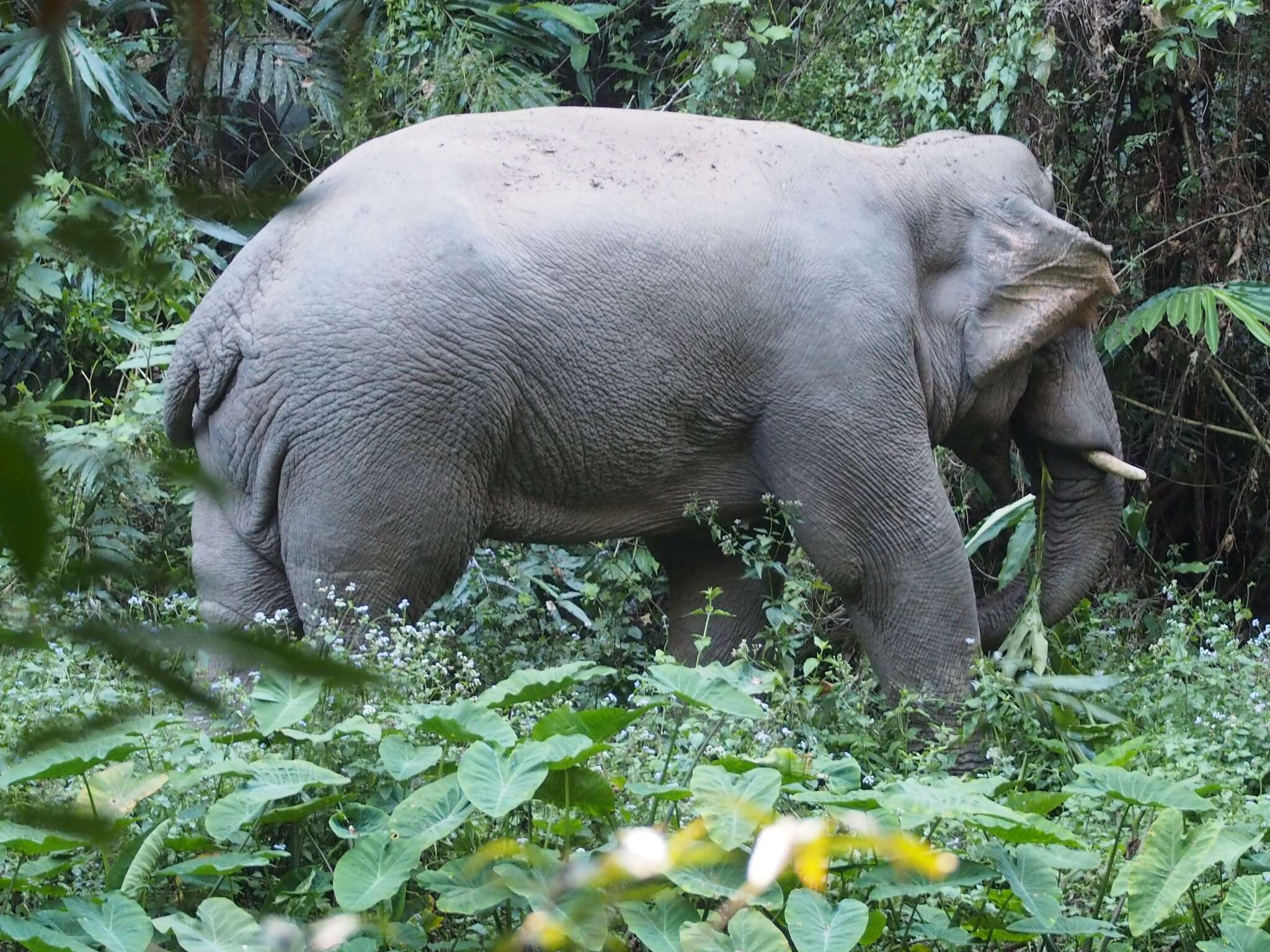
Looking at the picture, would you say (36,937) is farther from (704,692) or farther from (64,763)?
(704,692)

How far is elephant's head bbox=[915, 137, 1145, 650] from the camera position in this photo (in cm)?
584

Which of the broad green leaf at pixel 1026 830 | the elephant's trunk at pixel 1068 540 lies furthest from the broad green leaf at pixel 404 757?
the elephant's trunk at pixel 1068 540

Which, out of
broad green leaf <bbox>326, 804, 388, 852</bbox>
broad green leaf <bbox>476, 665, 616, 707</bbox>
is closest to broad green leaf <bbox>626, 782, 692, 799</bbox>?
broad green leaf <bbox>476, 665, 616, 707</bbox>

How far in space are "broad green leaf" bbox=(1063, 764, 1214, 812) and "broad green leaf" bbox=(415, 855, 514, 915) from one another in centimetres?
127

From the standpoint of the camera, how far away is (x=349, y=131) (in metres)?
1.06

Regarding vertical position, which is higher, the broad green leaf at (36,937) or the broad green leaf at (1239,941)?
the broad green leaf at (36,937)

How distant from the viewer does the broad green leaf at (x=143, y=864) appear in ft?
10.4

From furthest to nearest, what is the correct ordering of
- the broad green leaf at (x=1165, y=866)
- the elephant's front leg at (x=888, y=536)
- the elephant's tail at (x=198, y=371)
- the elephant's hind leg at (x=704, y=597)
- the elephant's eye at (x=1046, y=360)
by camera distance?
the elephant's hind leg at (x=704, y=597), the elephant's eye at (x=1046, y=360), the elephant's front leg at (x=888, y=536), the elephant's tail at (x=198, y=371), the broad green leaf at (x=1165, y=866)

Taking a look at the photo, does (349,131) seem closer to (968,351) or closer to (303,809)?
(303,809)

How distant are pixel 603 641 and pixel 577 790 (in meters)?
2.97

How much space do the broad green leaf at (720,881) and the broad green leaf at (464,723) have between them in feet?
1.54

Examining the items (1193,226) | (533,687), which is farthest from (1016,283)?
(533,687)

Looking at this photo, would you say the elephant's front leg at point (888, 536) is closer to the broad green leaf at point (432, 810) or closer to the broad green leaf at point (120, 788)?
the broad green leaf at point (432, 810)

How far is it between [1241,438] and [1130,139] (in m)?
1.65
